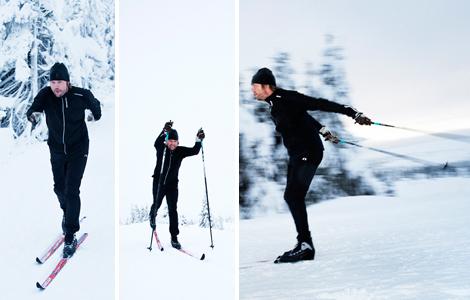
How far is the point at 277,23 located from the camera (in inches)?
153

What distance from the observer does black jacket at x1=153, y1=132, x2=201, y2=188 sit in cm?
397

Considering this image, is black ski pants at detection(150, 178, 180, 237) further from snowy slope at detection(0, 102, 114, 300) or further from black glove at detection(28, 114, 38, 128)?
black glove at detection(28, 114, 38, 128)

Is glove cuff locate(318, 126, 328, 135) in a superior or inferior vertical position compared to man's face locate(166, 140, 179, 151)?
superior

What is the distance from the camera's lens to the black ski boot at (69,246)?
3.71 meters

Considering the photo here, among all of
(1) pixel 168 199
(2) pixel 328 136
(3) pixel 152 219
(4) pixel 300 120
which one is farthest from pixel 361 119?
(3) pixel 152 219

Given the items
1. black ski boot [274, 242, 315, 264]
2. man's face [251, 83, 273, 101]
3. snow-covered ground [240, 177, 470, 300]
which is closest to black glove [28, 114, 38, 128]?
man's face [251, 83, 273, 101]

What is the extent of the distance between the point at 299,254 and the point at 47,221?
1.77 m

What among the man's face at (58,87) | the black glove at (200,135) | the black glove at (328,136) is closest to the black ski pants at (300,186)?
the black glove at (328,136)

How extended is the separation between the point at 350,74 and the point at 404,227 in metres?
1.14

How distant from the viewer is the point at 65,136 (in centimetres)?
381

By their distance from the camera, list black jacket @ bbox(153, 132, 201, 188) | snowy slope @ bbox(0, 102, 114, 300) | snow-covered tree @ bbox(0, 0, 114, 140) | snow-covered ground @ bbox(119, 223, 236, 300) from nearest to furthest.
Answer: snowy slope @ bbox(0, 102, 114, 300) < snow-covered tree @ bbox(0, 0, 114, 140) < snow-covered ground @ bbox(119, 223, 236, 300) < black jacket @ bbox(153, 132, 201, 188)

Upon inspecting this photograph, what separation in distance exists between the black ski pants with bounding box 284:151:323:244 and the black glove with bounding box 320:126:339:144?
0.11 meters

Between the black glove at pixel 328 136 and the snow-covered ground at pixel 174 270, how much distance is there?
956mm

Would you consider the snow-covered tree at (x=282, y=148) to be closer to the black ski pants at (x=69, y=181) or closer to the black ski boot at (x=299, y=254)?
the black ski boot at (x=299, y=254)
